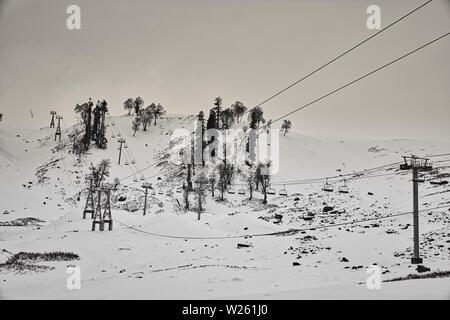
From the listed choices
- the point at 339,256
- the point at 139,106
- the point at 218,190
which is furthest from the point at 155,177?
the point at 339,256

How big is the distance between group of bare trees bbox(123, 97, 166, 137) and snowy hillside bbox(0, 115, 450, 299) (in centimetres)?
2114

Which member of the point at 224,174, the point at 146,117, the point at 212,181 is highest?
the point at 146,117

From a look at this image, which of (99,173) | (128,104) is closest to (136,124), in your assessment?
(128,104)

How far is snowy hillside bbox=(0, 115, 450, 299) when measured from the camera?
1894 centimetres

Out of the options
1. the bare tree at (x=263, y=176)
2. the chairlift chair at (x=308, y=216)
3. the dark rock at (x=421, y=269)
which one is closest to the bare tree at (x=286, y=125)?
the bare tree at (x=263, y=176)

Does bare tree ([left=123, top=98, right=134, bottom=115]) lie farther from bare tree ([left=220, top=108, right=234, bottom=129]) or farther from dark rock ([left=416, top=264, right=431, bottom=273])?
dark rock ([left=416, top=264, right=431, bottom=273])

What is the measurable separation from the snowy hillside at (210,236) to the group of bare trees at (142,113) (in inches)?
832

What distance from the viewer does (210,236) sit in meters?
43.0

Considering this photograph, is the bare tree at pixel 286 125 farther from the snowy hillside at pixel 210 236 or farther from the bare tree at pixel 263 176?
the bare tree at pixel 263 176

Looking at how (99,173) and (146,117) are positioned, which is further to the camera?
(146,117)

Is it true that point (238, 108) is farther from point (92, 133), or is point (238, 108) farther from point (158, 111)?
point (92, 133)

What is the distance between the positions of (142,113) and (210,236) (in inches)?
3751

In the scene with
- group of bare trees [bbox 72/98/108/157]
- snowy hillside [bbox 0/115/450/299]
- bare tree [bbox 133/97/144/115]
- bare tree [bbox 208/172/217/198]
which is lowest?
snowy hillside [bbox 0/115/450/299]

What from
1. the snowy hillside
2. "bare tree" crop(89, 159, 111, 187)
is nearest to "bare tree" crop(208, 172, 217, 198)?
the snowy hillside
